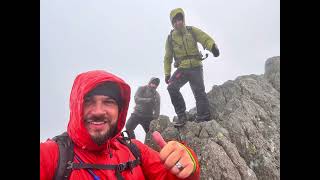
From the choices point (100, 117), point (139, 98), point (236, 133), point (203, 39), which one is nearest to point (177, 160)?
point (100, 117)

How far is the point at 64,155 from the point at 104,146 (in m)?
0.63

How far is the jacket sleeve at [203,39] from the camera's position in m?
11.4

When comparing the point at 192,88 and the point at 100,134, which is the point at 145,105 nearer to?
the point at 192,88

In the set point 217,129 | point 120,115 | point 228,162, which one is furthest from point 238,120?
point 120,115

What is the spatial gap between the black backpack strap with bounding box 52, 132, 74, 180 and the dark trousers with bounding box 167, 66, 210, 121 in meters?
7.49

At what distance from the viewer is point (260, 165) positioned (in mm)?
10414

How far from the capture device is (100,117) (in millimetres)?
4348

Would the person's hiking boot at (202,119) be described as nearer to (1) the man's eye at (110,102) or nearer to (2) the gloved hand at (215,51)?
(2) the gloved hand at (215,51)

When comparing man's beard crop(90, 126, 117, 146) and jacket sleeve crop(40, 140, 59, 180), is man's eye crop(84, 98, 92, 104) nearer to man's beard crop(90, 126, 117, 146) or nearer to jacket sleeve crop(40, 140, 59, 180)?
man's beard crop(90, 126, 117, 146)

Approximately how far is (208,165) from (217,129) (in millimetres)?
1649

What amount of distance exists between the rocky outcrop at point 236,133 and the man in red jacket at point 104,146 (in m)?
5.46

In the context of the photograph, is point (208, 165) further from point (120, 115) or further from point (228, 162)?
point (120, 115)

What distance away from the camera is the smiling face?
4.29 m
